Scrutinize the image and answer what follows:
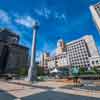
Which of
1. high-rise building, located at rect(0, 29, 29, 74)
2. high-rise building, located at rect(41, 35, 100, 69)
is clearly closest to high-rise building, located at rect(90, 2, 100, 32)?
high-rise building, located at rect(41, 35, 100, 69)

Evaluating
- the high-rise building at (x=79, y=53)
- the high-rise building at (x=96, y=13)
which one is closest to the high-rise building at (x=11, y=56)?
the high-rise building at (x=79, y=53)

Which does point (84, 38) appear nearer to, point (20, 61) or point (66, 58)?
point (66, 58)

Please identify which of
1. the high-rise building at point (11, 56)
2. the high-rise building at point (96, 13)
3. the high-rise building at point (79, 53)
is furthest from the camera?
the high-rise building at point (79, 53)

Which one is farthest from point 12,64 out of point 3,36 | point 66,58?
point 66,58

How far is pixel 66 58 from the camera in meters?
135

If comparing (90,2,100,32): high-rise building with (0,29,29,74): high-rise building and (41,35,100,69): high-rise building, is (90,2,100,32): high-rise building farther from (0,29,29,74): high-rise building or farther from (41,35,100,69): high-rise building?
(0,29,29,74): high-rise building

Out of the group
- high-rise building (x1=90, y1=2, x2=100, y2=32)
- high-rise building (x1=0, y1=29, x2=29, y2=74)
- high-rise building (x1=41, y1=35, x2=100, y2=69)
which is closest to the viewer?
high-rise building (x1=90, y1=2, x2=100, y2=32)

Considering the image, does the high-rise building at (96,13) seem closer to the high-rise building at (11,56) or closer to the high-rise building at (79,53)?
the high-rise building at (79,53)

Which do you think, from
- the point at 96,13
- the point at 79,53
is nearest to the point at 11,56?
the point at 79,53

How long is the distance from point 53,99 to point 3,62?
3763 inches

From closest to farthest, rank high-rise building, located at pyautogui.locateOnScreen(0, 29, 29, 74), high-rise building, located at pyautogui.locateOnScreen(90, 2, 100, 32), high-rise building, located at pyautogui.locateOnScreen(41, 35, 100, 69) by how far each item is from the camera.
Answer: high-rise building, located at pyautogui.locateOnScreen(90, 2, 100, 32)
high-rise building, located at pyautogui.locateOnScreen(0, 29, 29, 74)
high-rise building, located at pyautogui.locateOnScreen(41, 35, 100, 69)

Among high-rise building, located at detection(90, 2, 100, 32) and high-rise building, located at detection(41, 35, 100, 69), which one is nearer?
high-rise building, located at detection(90, 2, 100, 32)

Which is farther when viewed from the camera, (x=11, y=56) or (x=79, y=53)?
(x=79, y=53)

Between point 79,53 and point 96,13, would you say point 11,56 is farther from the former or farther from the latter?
point 96,13
